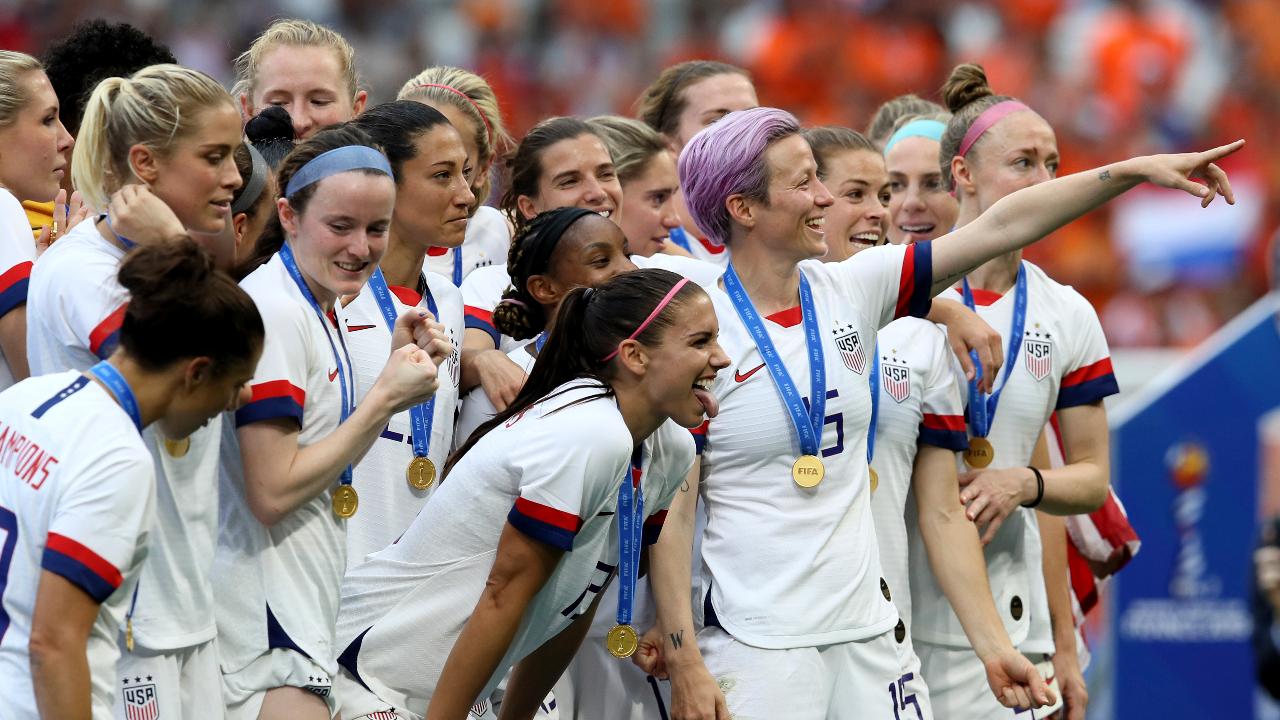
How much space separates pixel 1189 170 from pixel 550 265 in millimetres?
1613

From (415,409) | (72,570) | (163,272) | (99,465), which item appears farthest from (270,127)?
(72,570)

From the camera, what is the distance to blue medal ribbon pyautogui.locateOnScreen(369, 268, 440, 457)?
420 cm

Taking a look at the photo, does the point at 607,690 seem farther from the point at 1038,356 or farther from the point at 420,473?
the point at 1038,356

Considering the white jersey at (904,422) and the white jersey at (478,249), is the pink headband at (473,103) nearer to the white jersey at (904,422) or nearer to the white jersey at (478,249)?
the white jersey at (478,249)

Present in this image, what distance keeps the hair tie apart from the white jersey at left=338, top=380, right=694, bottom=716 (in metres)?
1.06

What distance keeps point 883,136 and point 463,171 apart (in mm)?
2403

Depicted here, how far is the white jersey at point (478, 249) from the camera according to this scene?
521cm

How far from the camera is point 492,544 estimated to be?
3.70m

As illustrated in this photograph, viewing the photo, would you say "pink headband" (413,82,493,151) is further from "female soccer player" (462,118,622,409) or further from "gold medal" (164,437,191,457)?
"gold medal" (164,437,191,457)

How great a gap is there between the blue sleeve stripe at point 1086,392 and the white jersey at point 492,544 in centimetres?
165

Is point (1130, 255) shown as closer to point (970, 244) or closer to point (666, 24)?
point (666, 24)

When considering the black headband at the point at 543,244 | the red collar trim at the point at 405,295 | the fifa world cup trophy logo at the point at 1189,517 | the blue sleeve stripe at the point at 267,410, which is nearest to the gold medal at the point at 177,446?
the blue sleeve stripe at the point at 267,410

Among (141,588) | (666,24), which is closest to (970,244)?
(141,588)

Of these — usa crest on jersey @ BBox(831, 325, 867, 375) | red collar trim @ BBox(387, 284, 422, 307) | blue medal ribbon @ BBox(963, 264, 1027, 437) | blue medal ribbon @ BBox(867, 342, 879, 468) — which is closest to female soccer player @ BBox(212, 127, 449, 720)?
red collar trim @ BBox(387, 284, 422, 307)
